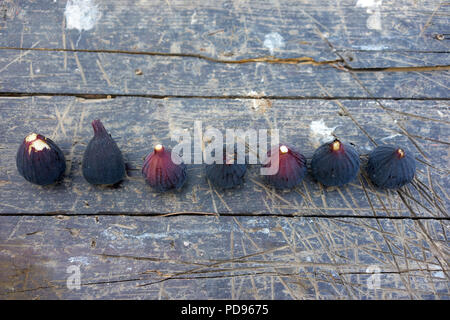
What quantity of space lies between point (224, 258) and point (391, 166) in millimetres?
890

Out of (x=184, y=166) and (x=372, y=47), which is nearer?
(x=184, y=166)

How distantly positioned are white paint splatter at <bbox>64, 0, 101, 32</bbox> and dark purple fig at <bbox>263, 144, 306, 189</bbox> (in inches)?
52.4

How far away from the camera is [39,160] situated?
5.89 feet

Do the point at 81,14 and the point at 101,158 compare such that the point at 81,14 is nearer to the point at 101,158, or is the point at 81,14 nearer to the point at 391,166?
the point at 101,158

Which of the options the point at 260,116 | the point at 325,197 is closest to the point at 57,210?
the point at 260,116

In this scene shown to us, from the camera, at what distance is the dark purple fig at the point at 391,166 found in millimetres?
1829

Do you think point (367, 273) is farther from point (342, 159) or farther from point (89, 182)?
point (89, 182)

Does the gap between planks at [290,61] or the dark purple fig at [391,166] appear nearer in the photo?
the dark purple fig at [391,166]
